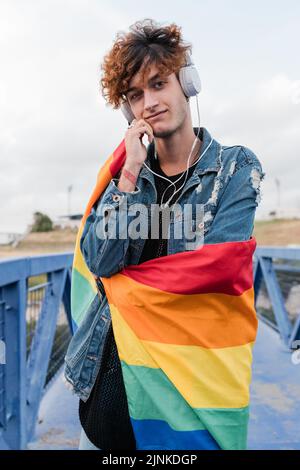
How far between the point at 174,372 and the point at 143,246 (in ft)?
1.11

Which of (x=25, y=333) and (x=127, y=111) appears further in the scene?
(x=25, y=333)

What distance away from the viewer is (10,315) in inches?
88.4

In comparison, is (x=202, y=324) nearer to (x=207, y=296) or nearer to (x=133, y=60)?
(x=207, y=296)

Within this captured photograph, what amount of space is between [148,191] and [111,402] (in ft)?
1.90

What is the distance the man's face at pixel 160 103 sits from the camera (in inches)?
54.0

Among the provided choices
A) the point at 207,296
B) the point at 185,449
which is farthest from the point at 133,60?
the point at 185,449

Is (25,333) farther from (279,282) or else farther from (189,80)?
(279,282)

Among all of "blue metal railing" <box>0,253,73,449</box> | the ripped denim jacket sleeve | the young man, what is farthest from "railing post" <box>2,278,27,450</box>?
the ripped denim jacket sleeve

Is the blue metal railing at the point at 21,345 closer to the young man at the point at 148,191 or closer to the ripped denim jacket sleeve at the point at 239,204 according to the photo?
the young man at the point at 148,191

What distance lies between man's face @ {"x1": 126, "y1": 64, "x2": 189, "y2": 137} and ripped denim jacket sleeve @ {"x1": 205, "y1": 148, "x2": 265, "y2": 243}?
8.5 inches

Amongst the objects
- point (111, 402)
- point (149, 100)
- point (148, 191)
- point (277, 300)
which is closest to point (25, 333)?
point (111, 402)

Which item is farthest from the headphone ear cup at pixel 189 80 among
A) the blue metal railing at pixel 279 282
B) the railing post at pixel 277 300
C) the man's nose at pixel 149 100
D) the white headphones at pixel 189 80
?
the railing post at pixel 277 300

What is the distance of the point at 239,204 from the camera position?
1.29m

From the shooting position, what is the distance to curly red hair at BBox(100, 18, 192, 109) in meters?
1.39
